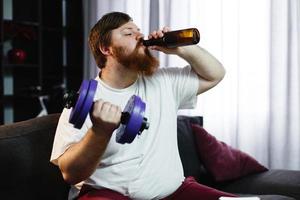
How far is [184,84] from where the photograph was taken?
5.65 feet

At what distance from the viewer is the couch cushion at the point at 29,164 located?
1424 millimetres

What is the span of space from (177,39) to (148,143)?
0.40 meters

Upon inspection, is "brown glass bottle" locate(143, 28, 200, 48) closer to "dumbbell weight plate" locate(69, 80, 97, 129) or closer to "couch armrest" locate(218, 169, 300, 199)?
"dumbbell weight plate" locate(69, 80, 97, 129)

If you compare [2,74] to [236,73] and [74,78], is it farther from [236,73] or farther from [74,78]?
[236,73]

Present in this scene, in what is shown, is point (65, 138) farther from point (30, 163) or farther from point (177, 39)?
point (177, 39)

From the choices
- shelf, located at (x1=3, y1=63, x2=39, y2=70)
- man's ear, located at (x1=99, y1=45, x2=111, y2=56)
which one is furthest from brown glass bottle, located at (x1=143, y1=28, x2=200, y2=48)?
shelf, located at (x1=3, y1=63, x2=39, y2=70)

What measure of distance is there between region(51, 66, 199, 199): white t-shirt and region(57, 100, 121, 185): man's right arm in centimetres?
8

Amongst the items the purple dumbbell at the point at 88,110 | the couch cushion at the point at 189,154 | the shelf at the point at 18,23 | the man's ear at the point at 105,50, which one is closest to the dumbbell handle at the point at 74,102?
the purple dumbbell at the point at 88,110

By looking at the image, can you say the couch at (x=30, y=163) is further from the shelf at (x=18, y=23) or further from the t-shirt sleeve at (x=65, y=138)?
the shelf at (x=18, y=23)

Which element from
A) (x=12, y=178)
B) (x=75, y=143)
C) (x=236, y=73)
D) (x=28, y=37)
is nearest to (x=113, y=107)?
(x=75, y=143)

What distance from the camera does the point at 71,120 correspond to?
1088mm

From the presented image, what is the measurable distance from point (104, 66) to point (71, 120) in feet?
2.06

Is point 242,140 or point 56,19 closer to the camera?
point 242,140

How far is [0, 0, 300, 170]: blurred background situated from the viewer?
273cm
